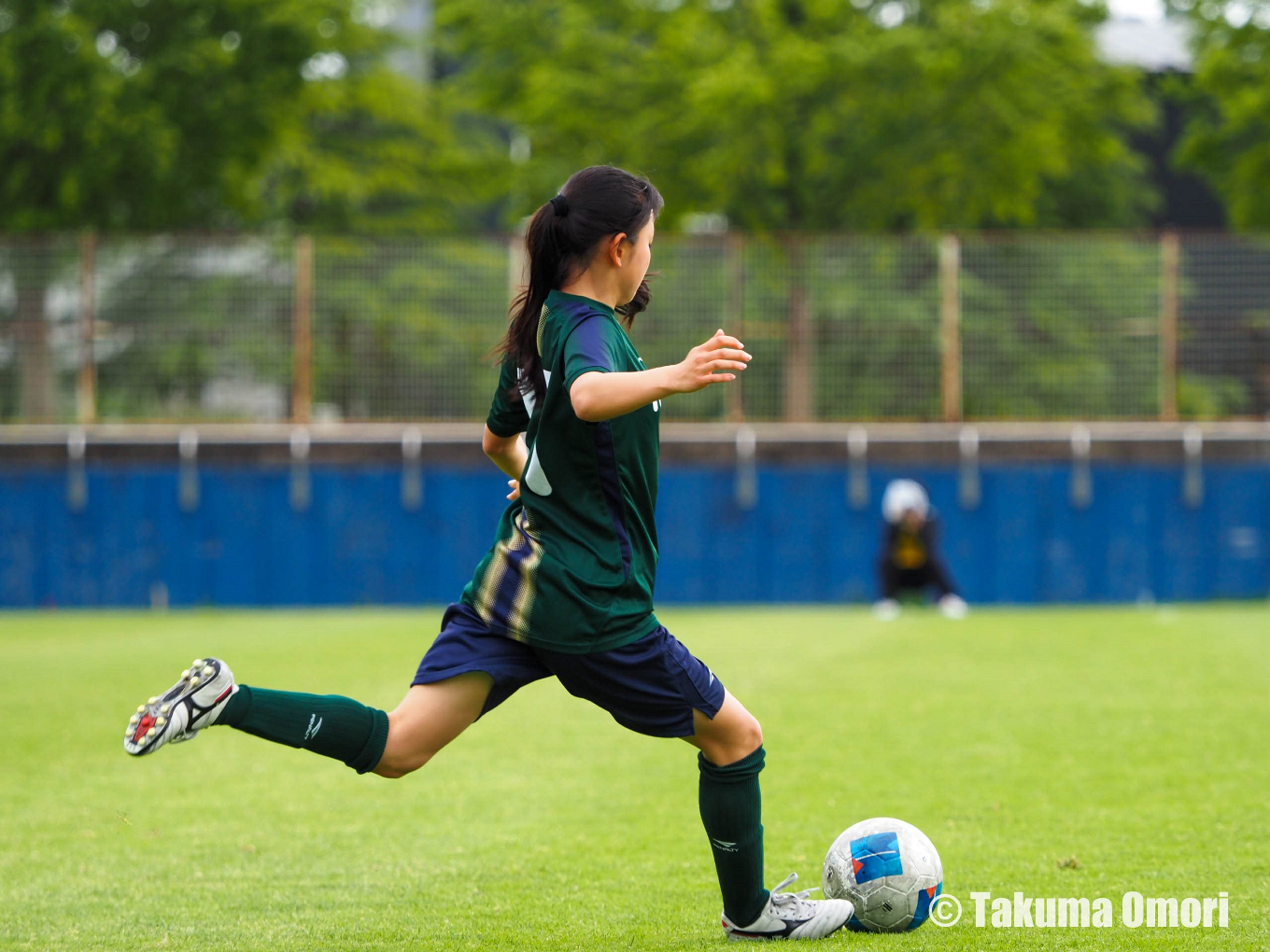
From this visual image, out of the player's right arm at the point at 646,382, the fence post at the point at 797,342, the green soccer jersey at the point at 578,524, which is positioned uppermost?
the fence post at the point at 797,342

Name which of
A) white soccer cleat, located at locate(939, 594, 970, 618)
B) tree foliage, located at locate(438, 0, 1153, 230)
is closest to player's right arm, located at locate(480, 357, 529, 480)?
white soccer cleat, located at locate(939, 594, 970, 618)

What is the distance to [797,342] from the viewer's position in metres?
20.8

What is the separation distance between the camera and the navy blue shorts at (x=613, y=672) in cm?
396

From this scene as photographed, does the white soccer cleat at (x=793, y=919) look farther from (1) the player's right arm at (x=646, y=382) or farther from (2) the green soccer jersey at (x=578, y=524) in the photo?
(1) the player's right arm at (x=646, y=382)

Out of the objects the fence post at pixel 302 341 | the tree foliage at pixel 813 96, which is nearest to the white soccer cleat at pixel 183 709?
the fence post at pixel 302 341

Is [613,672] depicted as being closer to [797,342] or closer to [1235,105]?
[797,342]

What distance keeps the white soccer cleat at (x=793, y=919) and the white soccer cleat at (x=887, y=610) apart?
12.7 metres

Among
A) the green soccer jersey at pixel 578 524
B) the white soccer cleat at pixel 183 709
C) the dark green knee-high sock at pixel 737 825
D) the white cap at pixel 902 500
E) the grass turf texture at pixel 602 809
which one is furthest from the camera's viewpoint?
the white cap at pixel 902 500

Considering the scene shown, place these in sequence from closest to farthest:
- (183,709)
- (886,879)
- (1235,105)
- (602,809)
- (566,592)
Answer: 1. (183,709)
2. (566,592)
3. (886,879)
4. (602,809)
5. (1235,105)

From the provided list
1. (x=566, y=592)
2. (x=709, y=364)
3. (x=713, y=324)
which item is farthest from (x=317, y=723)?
(x=713, y=324)

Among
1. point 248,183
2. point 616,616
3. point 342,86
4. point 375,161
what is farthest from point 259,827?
point 375,161

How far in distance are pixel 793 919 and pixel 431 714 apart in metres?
1.15

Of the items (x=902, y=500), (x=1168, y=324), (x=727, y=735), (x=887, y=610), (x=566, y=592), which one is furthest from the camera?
(x=1168, y=324)

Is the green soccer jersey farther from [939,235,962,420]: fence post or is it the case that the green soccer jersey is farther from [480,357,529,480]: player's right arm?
[939,235,962,420]: fence post
